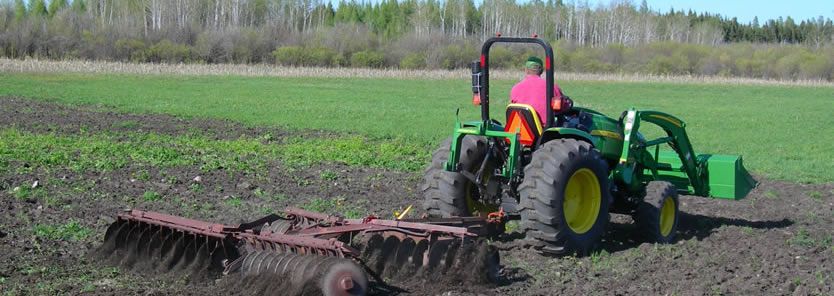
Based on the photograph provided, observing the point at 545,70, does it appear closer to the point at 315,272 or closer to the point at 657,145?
the point at 657,145

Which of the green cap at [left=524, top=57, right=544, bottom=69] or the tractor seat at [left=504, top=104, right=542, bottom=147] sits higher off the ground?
the green cap at [left=524, top=57, right=544, bottom=69]

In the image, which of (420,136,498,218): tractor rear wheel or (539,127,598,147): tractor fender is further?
(420,136,498,218): tractor rear wheel

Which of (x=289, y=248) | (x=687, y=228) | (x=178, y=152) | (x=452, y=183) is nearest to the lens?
(x=289, y=248)

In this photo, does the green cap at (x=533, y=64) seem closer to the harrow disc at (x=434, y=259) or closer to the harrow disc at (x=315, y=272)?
the harrow disc at (x=434, y=259)

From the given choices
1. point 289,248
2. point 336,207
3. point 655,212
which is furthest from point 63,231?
point 655,212

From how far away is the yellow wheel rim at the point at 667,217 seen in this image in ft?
32.2

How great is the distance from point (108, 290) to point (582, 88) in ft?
143

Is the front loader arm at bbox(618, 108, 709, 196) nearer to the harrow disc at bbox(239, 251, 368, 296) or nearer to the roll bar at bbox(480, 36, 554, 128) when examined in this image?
the roll bar at bbox(480, 36, 554, 128)

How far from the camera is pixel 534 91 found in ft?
28.9

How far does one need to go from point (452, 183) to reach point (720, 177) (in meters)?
3.23

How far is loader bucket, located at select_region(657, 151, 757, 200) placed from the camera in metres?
10.4

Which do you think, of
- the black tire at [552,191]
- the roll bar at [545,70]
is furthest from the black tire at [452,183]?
the black tire at [552,191]

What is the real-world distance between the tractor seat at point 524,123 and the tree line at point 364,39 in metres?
59.5

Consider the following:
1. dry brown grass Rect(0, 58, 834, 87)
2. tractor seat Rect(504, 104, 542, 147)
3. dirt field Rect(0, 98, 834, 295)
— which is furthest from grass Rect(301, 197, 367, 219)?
dry brown grass Rect(0, 58, 834, 87)
